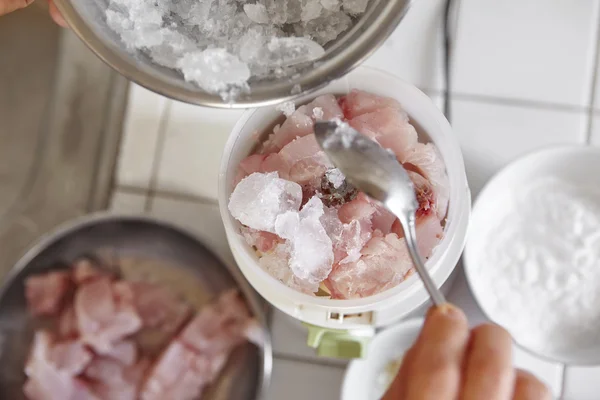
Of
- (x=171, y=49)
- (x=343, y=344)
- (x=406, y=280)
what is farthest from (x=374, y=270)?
(x=171, y=49)

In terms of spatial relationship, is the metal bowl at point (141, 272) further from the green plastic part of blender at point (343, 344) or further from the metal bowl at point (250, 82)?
the metal bowl at point (250, 82)

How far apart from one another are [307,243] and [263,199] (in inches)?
1.9

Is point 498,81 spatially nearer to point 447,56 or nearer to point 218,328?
point 447,56

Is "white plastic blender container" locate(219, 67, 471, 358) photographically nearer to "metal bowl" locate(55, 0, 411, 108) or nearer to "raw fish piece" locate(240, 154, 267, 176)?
"raw fish piece" locate(240, 154, 267, 176)

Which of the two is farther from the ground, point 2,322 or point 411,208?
point 411,208

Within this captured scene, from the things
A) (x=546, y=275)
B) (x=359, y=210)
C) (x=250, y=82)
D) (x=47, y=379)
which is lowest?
(x=47, y=379)

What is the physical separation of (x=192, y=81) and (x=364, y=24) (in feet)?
0.38

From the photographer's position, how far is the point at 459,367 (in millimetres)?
371

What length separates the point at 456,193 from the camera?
1.65 feet

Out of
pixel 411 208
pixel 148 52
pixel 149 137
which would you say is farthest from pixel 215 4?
pixel 149 137

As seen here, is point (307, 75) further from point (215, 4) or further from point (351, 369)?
point (351, 369)

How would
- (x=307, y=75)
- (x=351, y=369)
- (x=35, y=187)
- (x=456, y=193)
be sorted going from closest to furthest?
1. (x=307, y=75)
2. (x=456, y=193)
3. (x=351, y=369)
4. (x=35, y=187)

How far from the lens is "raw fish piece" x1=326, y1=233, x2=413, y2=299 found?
0.49 m

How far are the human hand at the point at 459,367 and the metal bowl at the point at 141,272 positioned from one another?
316 millimetres
